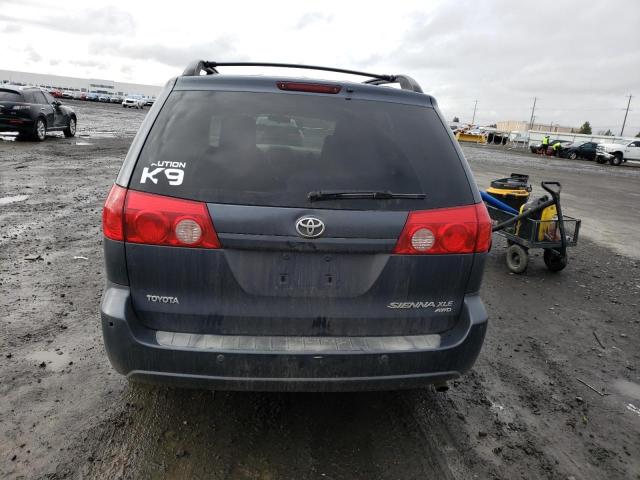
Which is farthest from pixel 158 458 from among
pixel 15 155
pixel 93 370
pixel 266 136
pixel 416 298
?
pixel 15 155

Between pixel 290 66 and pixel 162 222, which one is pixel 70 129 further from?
pixel 162 222

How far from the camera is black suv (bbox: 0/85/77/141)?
1680cm

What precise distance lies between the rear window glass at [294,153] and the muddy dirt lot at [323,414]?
135 centimetres

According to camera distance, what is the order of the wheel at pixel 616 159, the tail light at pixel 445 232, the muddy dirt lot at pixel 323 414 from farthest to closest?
the wheel at pixel 616 159 < the muddy dirt lot at pixel 323 414 < the tail light at pixel 445 232

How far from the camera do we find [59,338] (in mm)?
3869

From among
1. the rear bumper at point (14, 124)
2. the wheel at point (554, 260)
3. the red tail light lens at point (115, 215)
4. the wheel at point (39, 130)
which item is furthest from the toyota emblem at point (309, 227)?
the wheel at point (39, 130)

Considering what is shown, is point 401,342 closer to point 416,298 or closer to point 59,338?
point 416,298

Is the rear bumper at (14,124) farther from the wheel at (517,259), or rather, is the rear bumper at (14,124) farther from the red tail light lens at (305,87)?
the red tail light lens at (305,87)

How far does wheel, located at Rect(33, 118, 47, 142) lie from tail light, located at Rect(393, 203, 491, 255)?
18981 millimetres

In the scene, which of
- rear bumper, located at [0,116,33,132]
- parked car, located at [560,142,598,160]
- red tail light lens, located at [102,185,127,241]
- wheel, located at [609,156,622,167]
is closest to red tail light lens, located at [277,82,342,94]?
red tail light lens, located at [102,185,127,241]

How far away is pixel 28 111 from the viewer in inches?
676

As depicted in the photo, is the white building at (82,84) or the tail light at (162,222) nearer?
the tail light at (162,222)

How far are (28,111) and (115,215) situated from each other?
58.5 ft

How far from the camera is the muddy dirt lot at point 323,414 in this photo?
2.60m
